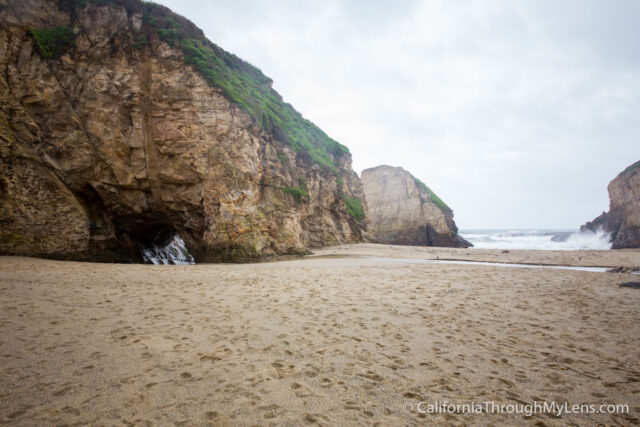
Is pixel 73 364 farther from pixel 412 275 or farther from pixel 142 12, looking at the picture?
pixel 142 12

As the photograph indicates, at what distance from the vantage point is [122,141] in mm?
14562

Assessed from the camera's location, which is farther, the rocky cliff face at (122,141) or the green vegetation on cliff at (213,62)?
the green vegetation on cliff at (213,62)

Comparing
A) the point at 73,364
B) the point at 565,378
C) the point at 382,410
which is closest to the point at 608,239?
the point at 565,378

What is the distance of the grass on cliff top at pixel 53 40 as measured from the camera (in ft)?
43.8

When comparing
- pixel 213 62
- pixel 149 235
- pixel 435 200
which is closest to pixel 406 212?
pixel 435 200

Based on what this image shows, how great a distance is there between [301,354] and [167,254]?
78.2 ft

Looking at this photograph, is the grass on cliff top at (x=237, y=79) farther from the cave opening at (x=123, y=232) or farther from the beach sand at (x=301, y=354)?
the beach sand at (x=301, y=354)

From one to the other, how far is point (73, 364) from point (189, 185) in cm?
1371

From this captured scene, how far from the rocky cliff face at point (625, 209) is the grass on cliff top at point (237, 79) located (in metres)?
33.8

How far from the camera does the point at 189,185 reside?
51.0 feet

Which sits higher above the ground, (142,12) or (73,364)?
(142,12)

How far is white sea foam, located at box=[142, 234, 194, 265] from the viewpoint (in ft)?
64.5

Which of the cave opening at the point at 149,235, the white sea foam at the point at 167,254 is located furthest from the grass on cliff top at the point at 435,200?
the cave opening at the point at 149,235

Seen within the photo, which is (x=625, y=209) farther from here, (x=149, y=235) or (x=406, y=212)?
(x=149, y=235)
